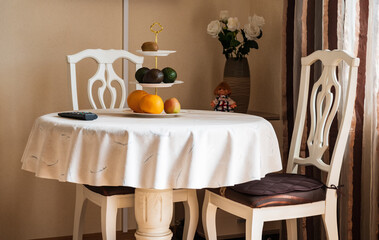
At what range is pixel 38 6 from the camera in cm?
338

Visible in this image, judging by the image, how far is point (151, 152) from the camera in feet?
6.39

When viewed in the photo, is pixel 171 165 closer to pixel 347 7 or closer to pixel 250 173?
pixel 250 173

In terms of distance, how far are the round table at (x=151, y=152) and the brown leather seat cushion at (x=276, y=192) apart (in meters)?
0.17

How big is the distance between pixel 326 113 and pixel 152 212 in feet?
3.07

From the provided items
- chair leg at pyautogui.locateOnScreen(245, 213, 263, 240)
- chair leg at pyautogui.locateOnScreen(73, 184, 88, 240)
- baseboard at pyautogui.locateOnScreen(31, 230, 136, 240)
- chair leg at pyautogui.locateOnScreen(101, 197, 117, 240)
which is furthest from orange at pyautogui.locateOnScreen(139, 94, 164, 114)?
baseboard at pyautogui.locateOnScreen(31, 230, 136, 240)

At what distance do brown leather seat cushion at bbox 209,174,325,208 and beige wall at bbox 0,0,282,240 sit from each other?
4.41 feet

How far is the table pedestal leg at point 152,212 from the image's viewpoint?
7.63 feet

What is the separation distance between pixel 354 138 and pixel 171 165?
1138mm

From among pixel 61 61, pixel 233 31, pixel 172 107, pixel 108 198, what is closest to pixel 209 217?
pixel 108 198

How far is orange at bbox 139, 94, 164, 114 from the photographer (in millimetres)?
2301

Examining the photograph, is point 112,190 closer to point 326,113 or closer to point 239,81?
point 326,113

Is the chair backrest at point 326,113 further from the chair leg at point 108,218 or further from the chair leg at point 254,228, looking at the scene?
the chair leg at point 108,218

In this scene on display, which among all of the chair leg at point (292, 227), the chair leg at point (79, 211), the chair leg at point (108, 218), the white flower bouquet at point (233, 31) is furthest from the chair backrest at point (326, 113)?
the chair leg at point (79, 211)

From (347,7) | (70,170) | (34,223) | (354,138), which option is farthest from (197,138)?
(34,223)
